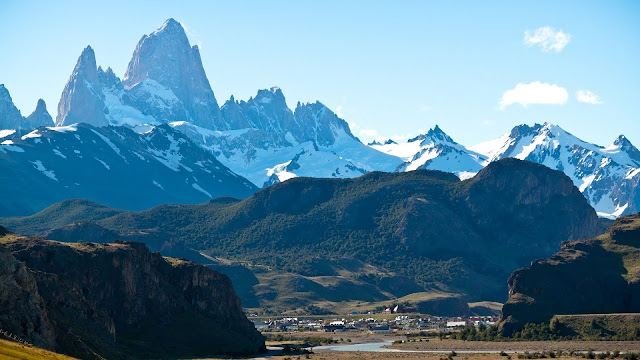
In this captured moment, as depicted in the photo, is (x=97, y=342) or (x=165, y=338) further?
(x=165, y=338)

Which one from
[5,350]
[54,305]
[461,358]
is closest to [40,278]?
[54,305]

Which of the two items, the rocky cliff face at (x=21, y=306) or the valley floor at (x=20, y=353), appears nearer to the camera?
the valley floor at (x=20, y=353)

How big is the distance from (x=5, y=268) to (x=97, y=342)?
3421cm

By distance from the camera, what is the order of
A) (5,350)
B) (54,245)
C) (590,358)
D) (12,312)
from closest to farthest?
(5,350), (12,312), (590,358), (54,245)

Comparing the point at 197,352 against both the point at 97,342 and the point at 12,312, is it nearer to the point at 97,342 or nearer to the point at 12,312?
the point at 97,342

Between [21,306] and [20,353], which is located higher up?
[21,306]

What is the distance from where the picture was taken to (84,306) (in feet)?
553

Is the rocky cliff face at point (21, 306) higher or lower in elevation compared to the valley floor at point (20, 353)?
higher

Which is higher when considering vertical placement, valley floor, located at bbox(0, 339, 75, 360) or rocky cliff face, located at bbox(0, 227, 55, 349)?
rocky cliff face, located at bbox(0, 227, 55, 349)

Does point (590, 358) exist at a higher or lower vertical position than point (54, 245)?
lower

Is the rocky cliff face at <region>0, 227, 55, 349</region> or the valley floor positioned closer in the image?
the valley floor

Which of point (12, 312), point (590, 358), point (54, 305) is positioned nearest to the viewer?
point (12, 312)

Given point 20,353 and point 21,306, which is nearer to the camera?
point 20,353

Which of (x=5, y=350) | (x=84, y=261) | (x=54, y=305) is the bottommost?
(x=5, y=350)
